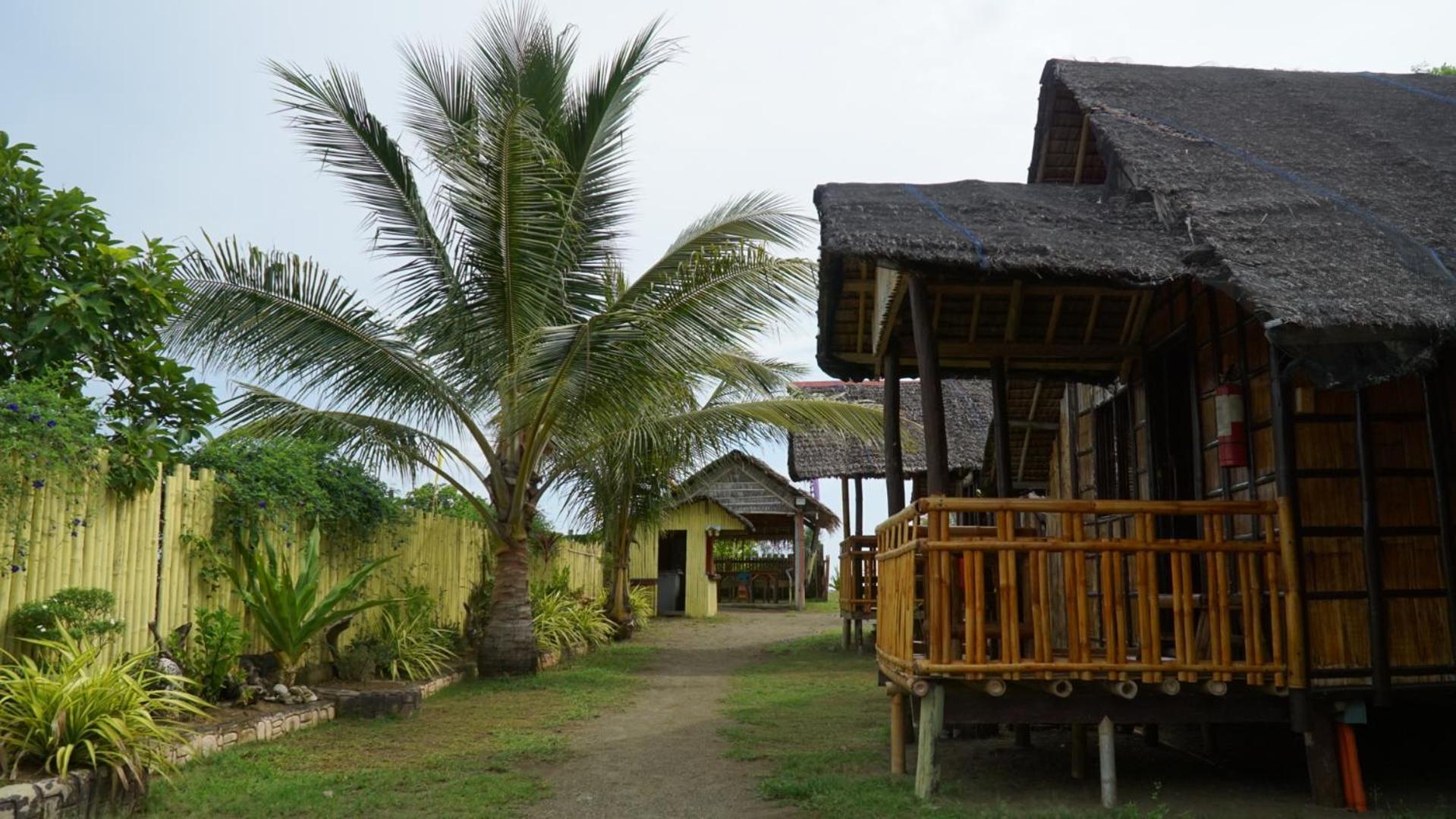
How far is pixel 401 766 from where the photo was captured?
23.6 ft

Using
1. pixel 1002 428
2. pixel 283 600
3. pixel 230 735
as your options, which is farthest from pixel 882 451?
pixel 230 735

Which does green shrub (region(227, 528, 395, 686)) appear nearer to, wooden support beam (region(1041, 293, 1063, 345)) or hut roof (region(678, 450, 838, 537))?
wooden support beam (region(1041, 293, 1063, 345))

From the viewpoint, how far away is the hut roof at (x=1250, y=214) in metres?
5.07

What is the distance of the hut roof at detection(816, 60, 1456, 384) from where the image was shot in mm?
5070

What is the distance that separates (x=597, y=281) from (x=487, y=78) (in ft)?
7.37

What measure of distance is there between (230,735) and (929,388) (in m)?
4.87

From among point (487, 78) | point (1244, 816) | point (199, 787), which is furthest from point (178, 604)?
point (1244, 816)

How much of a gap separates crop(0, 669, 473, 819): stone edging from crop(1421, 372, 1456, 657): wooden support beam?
659cm

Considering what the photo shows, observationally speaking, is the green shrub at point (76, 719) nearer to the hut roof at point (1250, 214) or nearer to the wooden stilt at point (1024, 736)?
the hut roof at point (1250, 214)

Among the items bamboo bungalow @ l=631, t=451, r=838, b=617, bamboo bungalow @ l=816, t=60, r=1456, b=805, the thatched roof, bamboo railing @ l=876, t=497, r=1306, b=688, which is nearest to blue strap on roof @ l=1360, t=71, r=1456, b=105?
bamboo bungalow @ l=816, t=60, r=1456, b=805

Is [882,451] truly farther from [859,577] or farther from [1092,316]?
[1092,316]

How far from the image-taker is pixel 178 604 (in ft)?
25.6

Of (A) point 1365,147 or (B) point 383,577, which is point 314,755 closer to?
(B) point 383,577

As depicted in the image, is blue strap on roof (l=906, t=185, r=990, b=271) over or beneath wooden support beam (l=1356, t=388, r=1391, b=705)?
over
